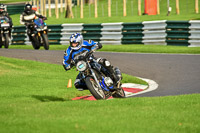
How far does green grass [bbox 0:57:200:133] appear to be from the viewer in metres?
6.73

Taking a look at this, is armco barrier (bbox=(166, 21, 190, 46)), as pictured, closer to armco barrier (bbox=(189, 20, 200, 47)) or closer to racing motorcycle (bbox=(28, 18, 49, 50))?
armco barrier (bbox=(189, 20, 200, 47))

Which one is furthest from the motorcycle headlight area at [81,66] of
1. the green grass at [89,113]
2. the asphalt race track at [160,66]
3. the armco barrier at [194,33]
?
the armco barrier at [194,33]

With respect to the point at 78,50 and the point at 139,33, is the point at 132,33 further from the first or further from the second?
the point at 78,50

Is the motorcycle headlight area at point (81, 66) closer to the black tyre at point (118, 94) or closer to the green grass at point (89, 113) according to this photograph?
the green grass at point (89, 113)

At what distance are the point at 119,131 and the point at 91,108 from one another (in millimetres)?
2038

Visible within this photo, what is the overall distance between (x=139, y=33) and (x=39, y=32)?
448 cm

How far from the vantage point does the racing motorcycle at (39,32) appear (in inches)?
776

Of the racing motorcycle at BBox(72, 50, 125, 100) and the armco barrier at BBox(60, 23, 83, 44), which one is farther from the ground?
the armco barrier at BBox(60, 23, 83, 44)

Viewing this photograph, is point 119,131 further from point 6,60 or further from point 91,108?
point 6,60

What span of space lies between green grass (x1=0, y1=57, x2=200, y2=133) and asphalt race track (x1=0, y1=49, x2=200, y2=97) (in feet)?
7.44

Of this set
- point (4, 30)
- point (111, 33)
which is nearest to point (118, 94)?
point (4, 30)

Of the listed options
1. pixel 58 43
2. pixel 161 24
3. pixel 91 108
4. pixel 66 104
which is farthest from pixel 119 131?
pixel 58 43

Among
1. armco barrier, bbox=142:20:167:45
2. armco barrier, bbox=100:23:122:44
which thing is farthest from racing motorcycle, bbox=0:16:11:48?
armco barrier, bbox=142:20:167:45

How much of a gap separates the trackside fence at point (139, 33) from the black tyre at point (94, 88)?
34.9ft
